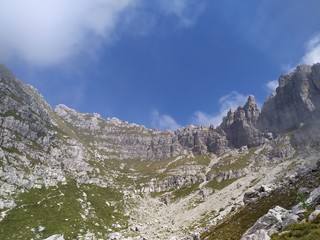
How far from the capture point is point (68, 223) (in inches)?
6880

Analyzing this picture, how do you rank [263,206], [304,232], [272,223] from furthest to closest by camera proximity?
[263,206], [272,223], [304,232]

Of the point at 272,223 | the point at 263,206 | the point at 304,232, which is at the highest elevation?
the point at 263,206

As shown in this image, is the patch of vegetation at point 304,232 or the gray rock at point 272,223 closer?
the patch of vegetation at point 304,232

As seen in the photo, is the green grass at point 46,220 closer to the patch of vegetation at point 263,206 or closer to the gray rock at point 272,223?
the patch of vegetation at point 263,206

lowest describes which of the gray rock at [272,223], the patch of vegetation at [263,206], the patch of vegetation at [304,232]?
the patch of vegetation at [304,232]

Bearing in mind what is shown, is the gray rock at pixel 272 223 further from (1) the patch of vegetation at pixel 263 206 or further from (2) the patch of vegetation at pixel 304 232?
(1) the patch of vegetation at pixel 263 206

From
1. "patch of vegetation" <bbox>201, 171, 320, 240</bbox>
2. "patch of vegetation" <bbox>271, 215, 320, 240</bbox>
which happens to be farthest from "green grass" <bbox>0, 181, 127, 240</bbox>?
"patch of vegetation" <bbox>271, 215, 320, 240</bbox>

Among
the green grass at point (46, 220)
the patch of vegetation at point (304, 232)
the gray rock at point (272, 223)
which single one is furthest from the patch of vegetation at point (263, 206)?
the green grass at point (46, 220)

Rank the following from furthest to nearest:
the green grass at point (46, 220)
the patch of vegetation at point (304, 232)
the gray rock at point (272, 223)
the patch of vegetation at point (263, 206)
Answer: the green grass at point (46, 220) → the patch of vegetation at point (263, 206) → the gray rock at point (272, 223) → the patch of vegetation at point (304, 232)

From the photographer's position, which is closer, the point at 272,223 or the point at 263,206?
the point at 272,223

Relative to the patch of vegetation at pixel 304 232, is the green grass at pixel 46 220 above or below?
above

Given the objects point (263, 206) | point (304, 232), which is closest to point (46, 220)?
point (263, 206)

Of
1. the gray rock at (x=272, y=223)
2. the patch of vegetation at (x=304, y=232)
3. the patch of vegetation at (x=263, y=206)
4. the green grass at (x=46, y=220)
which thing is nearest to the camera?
the patch of vegetation at (x=304, y=232)

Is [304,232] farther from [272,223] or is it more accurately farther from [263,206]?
[263,206]
